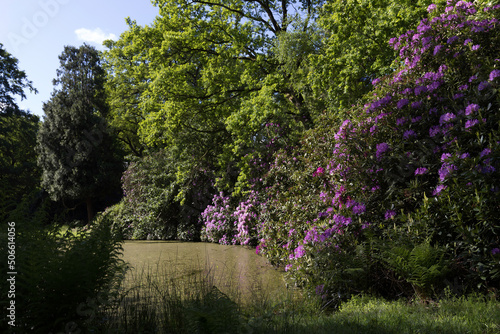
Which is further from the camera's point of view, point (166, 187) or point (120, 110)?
point (120, 110)

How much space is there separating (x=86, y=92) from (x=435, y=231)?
79.5 feet

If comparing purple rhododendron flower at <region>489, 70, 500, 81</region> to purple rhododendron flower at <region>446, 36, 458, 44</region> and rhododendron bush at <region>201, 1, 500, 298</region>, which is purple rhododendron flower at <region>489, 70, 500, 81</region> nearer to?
rhododendron bush at <region>201, 1, 500, 298</region>

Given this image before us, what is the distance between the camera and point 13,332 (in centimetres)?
296

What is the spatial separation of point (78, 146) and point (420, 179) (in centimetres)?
2207

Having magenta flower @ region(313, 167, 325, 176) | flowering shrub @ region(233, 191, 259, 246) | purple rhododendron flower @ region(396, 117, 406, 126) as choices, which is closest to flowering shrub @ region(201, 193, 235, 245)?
flowering shrub @ region(233, 191, 259, 246)

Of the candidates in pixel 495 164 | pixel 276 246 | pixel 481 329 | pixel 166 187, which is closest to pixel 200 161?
pixel 166 187

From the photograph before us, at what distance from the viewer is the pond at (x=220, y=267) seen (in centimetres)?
582

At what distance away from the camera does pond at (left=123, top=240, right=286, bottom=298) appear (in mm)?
5824

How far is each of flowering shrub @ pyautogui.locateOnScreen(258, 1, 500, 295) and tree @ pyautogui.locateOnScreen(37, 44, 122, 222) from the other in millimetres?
19363

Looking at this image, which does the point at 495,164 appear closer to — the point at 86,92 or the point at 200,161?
the point at 200,161

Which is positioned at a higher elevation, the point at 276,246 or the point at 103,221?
the point at 103,221

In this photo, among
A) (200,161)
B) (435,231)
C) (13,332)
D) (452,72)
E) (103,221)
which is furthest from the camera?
(200,161)

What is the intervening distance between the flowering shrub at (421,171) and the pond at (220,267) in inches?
27.5

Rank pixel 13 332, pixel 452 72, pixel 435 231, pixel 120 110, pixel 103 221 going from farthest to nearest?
pixel 120 110, pixel 452 72, pixel 435 231, pixel 103 221, pixel 13 332
